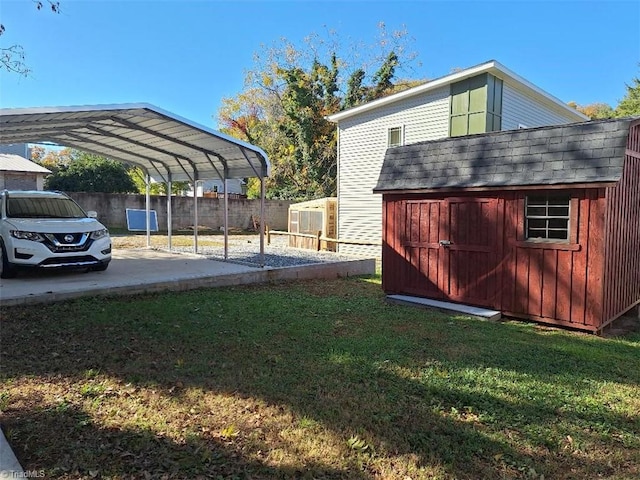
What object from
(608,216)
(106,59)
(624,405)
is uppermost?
(106,59)

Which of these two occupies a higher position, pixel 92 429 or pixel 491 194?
pixel 491 194

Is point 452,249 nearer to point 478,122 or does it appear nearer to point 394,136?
point 478,122

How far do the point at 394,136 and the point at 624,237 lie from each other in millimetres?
10306

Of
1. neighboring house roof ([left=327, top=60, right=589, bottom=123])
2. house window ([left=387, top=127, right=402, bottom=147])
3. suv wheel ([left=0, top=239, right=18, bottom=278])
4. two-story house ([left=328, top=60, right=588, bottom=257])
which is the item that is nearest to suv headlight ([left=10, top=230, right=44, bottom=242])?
suv wheel ([left=0, top=239, right=18, bottom=278])

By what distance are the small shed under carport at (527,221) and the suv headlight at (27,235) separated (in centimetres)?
615

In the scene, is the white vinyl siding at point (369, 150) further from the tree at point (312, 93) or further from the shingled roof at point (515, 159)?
the tree at point (312, 93)

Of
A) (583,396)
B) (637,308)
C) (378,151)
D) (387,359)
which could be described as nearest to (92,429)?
(387,359)

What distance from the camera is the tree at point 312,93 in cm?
2598

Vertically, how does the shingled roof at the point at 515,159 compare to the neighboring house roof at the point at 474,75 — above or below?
below

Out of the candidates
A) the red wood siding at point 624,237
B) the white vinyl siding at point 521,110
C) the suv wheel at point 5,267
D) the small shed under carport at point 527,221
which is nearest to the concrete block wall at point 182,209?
the suv wheel at point 5,267

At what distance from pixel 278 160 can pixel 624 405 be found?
27122 mm

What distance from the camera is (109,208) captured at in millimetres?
21234

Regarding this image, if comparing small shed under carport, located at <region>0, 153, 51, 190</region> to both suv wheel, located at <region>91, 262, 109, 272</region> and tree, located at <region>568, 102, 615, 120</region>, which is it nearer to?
suv wheel, located at <region>91, 262, 109, 272</region>

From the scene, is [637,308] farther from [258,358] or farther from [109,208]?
[109,208]
